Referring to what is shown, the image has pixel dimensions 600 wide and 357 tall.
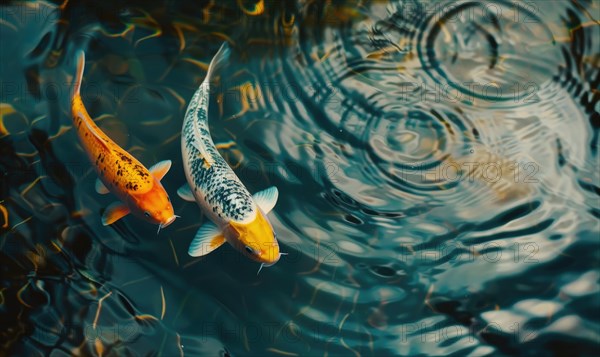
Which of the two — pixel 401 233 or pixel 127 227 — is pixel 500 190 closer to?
pixel 401 233

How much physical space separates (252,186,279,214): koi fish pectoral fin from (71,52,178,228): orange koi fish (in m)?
0.53

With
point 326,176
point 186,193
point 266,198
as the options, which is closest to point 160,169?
point 186,193

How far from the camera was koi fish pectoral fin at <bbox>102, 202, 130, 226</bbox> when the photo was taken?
397cm

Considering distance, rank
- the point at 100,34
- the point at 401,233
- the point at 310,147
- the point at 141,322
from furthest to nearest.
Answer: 1. the point at 100,34
2. the point at 310,147
3. the point at 401,233
4. the point at 141,322

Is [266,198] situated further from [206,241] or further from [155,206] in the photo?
[155,206]

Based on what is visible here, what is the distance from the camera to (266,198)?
404cm

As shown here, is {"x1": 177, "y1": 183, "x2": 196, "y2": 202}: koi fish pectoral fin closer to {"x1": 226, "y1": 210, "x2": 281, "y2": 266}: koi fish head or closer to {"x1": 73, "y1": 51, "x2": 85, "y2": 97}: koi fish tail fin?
{"x1": 226, "y1": 210, "x2": 281, "y2": 266}: koi fish head

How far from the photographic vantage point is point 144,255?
13.2 feet

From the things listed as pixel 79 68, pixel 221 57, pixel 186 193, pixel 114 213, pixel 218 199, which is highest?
pixel 221 57

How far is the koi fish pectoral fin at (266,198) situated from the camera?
3992 mm

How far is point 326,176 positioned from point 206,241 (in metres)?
0.96

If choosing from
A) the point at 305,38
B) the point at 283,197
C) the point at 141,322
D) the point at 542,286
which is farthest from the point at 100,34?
the point at 542,286

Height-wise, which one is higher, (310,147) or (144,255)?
(310,147)

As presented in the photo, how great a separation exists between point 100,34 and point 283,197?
6.18 feet
